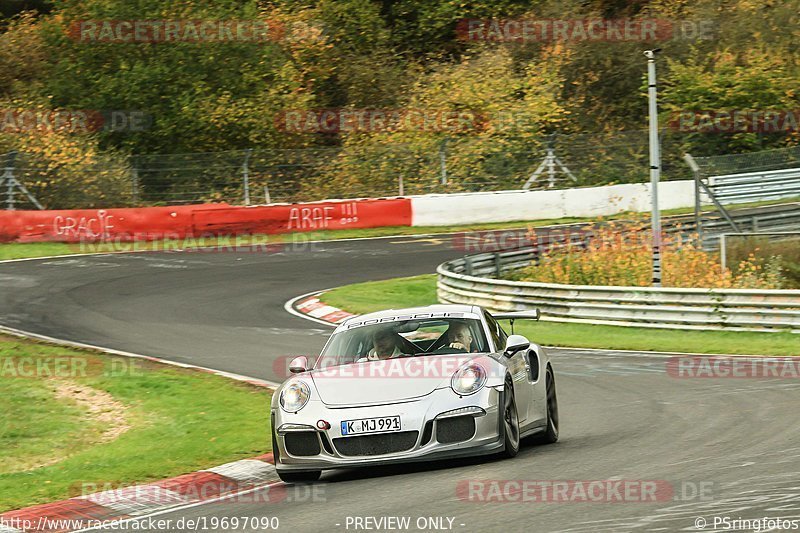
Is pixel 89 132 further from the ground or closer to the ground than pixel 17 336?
further from the ground

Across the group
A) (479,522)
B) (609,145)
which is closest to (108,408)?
(479,522)

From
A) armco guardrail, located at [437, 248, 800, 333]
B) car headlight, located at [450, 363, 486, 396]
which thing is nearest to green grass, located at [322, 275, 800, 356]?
armco guardrail, located at [437, 248, 800, 333]

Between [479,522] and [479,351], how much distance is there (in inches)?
118

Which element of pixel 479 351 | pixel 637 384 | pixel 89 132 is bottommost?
pixel 637 384

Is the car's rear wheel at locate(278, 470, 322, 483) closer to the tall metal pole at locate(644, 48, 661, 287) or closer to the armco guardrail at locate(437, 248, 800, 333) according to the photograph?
the armco guardrail at locate(437, 248, 800, 333)

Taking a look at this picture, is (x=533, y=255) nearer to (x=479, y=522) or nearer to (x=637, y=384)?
(x=637, y=384)

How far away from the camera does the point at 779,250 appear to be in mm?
23906

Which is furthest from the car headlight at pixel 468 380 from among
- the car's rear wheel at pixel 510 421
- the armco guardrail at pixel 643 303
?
the armco guardrail at pixel 643 303

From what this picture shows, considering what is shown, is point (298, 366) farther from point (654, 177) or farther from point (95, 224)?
point (95, 224)

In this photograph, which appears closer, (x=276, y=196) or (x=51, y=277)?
(x=51, y=277)

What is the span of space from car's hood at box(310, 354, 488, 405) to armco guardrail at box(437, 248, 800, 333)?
1119 cm

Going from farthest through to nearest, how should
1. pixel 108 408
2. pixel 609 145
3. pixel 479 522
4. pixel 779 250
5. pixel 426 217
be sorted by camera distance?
1. pixel 609 145
2. pixel 426 217
3. pixel 779 250
4. pixel 108 408
5. pixel 479 522

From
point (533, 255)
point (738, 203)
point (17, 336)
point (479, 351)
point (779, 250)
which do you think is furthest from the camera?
point (738, 203)

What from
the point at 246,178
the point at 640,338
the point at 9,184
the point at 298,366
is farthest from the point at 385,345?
the point at 246,178
